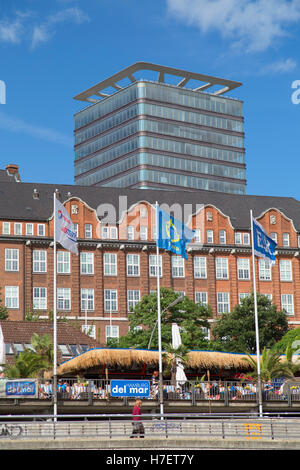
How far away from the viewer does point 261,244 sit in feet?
166

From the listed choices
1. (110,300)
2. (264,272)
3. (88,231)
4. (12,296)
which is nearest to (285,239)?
(264,272)

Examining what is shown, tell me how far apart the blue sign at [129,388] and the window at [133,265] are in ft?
190

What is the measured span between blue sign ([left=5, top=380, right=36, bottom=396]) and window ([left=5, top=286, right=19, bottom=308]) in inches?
2067

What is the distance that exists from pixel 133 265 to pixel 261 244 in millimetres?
54395

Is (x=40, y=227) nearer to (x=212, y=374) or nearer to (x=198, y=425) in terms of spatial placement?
(x=212, y=374)

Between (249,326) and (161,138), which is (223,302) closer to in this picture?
(249,326)

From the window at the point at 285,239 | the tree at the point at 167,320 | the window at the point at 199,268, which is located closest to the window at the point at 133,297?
the window at the point at 199,268

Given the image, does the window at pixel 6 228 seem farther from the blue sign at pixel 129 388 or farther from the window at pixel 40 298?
the blue sign at pixel 129 388

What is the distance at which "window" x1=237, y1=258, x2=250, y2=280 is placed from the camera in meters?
108

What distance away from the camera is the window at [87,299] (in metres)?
101

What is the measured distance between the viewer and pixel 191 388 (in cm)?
4822

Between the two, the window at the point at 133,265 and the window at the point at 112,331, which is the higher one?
the window at the point at 133,265
